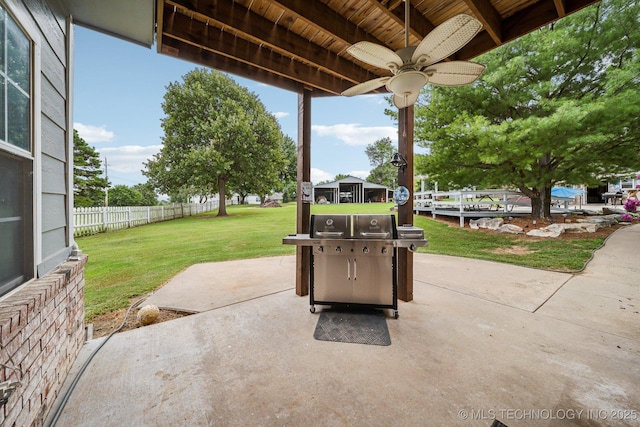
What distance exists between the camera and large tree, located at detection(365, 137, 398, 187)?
29953mm

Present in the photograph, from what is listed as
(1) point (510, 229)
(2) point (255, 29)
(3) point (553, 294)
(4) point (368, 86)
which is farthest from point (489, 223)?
(2) point (255, 29)

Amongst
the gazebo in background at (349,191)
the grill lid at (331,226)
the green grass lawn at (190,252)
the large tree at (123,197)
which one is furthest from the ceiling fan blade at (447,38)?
the large tree at (123,197)

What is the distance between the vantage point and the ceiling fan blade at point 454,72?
177 centimetres

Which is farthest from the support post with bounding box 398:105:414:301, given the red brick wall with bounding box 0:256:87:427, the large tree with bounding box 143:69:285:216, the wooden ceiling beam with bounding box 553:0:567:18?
the large tree with bounding box 143:69:285:216

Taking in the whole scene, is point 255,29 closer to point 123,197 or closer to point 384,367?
point 384,367

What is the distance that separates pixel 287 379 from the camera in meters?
1.69

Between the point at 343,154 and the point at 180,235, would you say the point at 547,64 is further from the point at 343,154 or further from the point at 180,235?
the point at 343,154

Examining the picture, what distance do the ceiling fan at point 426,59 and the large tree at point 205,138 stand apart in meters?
13.1

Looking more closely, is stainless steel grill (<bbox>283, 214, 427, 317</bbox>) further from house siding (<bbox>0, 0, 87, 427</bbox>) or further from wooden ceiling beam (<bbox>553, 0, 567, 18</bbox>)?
wooden ceiling beam (<bbox>553, 0, 567, 18</bbox>)

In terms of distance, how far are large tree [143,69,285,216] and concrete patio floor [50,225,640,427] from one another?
1208cm

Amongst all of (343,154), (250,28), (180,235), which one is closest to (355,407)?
(250,28)

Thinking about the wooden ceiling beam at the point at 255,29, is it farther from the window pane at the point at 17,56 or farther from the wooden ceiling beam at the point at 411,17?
the window pane at the point at 17,56

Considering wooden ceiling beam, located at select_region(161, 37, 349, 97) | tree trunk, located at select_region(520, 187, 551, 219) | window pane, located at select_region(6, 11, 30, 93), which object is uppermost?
wooden ceiling beam, located at select_region(161, 37, 349, 97)

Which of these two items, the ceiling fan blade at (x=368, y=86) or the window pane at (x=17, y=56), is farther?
the ceiling fan blade at (x=368, y=86)
